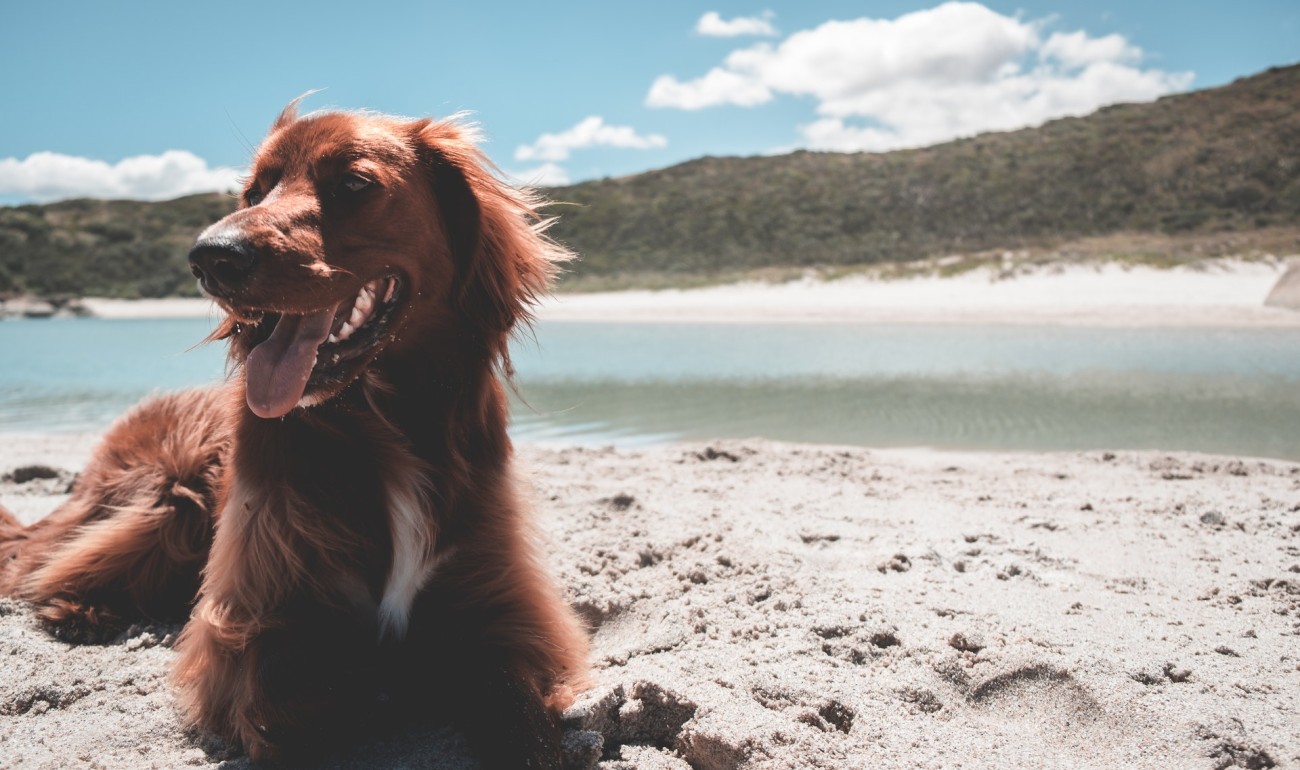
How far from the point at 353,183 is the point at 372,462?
0.69 metres

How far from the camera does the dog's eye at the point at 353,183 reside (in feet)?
6.86

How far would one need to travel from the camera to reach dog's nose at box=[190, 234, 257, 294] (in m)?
1.74

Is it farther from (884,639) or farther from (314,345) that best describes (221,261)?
(884,639)

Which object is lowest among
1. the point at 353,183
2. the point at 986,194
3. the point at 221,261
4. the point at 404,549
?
the point at 404,549

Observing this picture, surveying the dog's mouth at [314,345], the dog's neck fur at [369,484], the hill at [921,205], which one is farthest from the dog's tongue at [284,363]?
the hill at [921,205]

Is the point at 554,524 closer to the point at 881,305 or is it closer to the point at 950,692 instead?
the point at 950,692

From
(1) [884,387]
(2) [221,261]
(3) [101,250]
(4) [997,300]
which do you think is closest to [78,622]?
(2) [221,261]

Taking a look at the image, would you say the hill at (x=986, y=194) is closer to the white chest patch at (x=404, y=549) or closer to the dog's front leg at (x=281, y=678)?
the white chest patch at (x=404, y=549)

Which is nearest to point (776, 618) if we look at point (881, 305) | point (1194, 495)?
point (1194, 495)

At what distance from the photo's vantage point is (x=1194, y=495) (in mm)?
4430

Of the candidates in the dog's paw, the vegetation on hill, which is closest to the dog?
the dog's paw

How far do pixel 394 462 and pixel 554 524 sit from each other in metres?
2.06

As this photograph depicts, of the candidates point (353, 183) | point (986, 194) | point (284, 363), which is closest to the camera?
point (284, 363)

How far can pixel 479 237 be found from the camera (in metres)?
2.33
